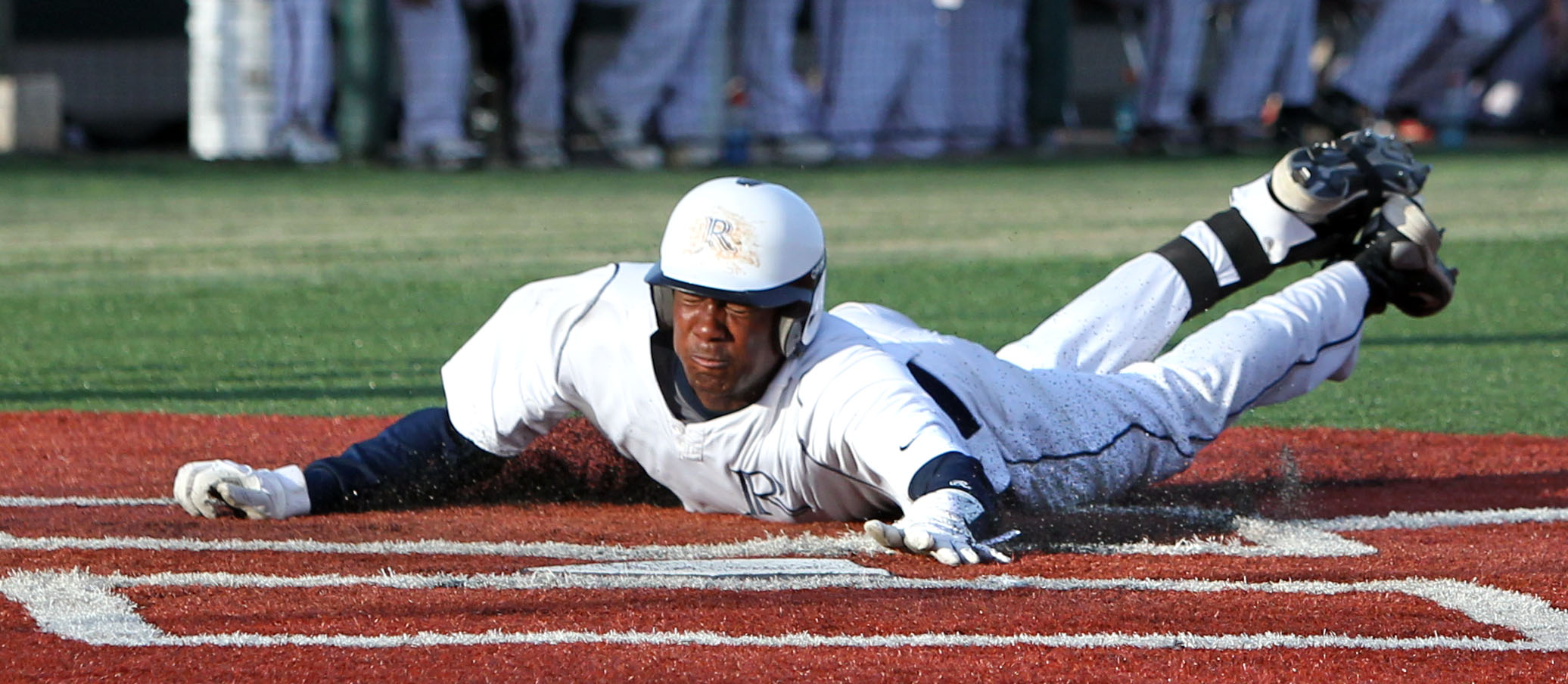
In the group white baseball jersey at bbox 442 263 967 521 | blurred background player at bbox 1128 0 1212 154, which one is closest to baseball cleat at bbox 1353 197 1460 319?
white baseball jersey at bbox 442 263 967 521

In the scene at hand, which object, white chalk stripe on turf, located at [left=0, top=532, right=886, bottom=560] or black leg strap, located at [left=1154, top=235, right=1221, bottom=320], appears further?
black leg strap, located at [left=1154, top=235, right=1221, bottom=320]

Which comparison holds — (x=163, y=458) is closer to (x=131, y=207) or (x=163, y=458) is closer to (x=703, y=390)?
(x=703, y=390)

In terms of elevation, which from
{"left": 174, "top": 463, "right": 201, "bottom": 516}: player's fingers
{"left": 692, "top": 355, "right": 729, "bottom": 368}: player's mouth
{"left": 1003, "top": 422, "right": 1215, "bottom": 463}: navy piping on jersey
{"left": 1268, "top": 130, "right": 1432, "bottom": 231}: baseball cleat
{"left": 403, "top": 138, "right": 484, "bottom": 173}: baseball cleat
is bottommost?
{"left": 403, "top": 138, "right": 484, "bottom": 173}: baseball cleat

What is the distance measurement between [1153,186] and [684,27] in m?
4.36

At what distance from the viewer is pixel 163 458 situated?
16.1ft

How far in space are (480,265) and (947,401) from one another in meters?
5.95

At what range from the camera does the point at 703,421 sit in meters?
3.71

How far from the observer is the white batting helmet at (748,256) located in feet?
11.8

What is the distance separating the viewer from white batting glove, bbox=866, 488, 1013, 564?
3.34 metres

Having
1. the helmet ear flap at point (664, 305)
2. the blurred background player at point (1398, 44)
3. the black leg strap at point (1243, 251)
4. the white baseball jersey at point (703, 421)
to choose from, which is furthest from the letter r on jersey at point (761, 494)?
the blurred background player at point (1398, 44)

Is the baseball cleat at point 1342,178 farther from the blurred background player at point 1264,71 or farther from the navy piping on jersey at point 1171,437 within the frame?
the blurred background player at point 1264,71

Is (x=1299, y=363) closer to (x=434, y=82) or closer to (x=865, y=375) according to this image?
(x=865, y=375)

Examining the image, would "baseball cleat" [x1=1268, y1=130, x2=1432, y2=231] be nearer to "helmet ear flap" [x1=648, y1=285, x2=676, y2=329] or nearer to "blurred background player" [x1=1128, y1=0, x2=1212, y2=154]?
"helmet ear flap" [x1=648, y1=285, x2=676, y2=329]

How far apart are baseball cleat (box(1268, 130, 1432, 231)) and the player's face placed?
5.93ft
